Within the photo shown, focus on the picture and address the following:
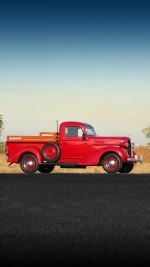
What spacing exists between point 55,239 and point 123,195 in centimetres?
495

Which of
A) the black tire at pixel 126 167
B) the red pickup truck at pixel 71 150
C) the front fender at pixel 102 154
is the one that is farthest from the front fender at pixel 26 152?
the black tire at pixel 126 167

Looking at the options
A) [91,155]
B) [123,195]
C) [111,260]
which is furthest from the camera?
[91,155]

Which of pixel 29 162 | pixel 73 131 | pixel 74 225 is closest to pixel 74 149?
pixel 73 131

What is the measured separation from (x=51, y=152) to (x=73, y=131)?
4.44ft

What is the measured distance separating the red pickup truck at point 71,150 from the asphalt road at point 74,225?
633cm

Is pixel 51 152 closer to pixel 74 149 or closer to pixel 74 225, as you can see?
pixel 74 149

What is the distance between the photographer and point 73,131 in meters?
19.7

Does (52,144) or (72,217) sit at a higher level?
(52,144)

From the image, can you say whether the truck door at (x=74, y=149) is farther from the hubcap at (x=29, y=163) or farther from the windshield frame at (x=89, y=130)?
the hubcap at (x=29, y=163)

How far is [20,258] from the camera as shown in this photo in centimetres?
502

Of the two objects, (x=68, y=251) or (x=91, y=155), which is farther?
(x=91, y=155)

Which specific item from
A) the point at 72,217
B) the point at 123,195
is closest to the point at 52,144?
the point at 123,195

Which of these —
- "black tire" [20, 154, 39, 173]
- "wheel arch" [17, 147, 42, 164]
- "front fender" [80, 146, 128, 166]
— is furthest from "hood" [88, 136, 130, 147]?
"black tire" [20, 154, 39, 173]

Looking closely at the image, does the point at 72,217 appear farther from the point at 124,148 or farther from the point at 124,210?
the point at 124,148
